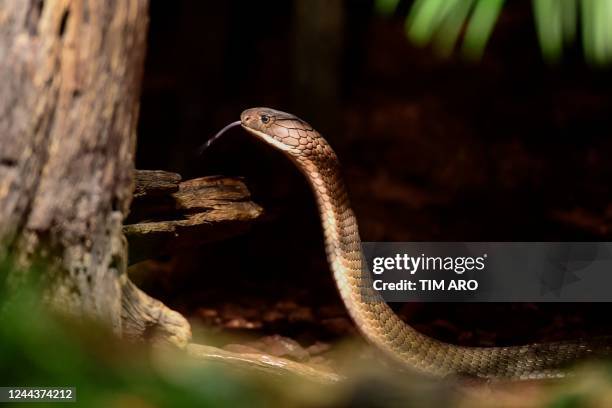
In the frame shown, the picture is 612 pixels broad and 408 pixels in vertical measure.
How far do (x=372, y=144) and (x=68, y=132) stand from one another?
3700 millimetres

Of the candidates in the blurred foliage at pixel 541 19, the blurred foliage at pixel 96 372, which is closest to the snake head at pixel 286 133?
the blurred foliage at pixel 541 19

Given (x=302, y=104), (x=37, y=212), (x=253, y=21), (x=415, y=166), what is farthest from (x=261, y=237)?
(x=253, y=21)

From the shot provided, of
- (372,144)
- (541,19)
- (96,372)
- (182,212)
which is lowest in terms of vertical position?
(96,372)

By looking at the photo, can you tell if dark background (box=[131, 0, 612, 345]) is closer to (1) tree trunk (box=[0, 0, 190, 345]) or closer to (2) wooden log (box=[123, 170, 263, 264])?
(2) wooden log (box=[123, 170, 263, 264])

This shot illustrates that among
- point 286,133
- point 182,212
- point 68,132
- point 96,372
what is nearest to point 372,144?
point 286,133

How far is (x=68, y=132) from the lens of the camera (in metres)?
1.55

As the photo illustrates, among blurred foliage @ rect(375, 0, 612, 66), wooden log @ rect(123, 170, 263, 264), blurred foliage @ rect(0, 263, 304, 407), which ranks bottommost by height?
blurred foliage @ rect(0, 263, 304, 407)

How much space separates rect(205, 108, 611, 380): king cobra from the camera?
262 cm

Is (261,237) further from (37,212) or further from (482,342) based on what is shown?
(37,212)

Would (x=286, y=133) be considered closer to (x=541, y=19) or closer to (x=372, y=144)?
(x=541, y=19)

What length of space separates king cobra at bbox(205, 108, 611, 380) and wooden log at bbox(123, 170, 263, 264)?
242 millimetres

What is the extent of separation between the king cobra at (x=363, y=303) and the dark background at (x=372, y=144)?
17 centimetres

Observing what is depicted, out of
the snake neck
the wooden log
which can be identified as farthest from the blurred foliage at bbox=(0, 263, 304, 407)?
the snake neck

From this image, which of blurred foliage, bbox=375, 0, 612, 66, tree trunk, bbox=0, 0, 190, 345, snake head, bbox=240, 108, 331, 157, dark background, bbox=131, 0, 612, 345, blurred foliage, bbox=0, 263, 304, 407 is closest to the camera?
blurred foliage, bbox=0, 263, 304, 407
